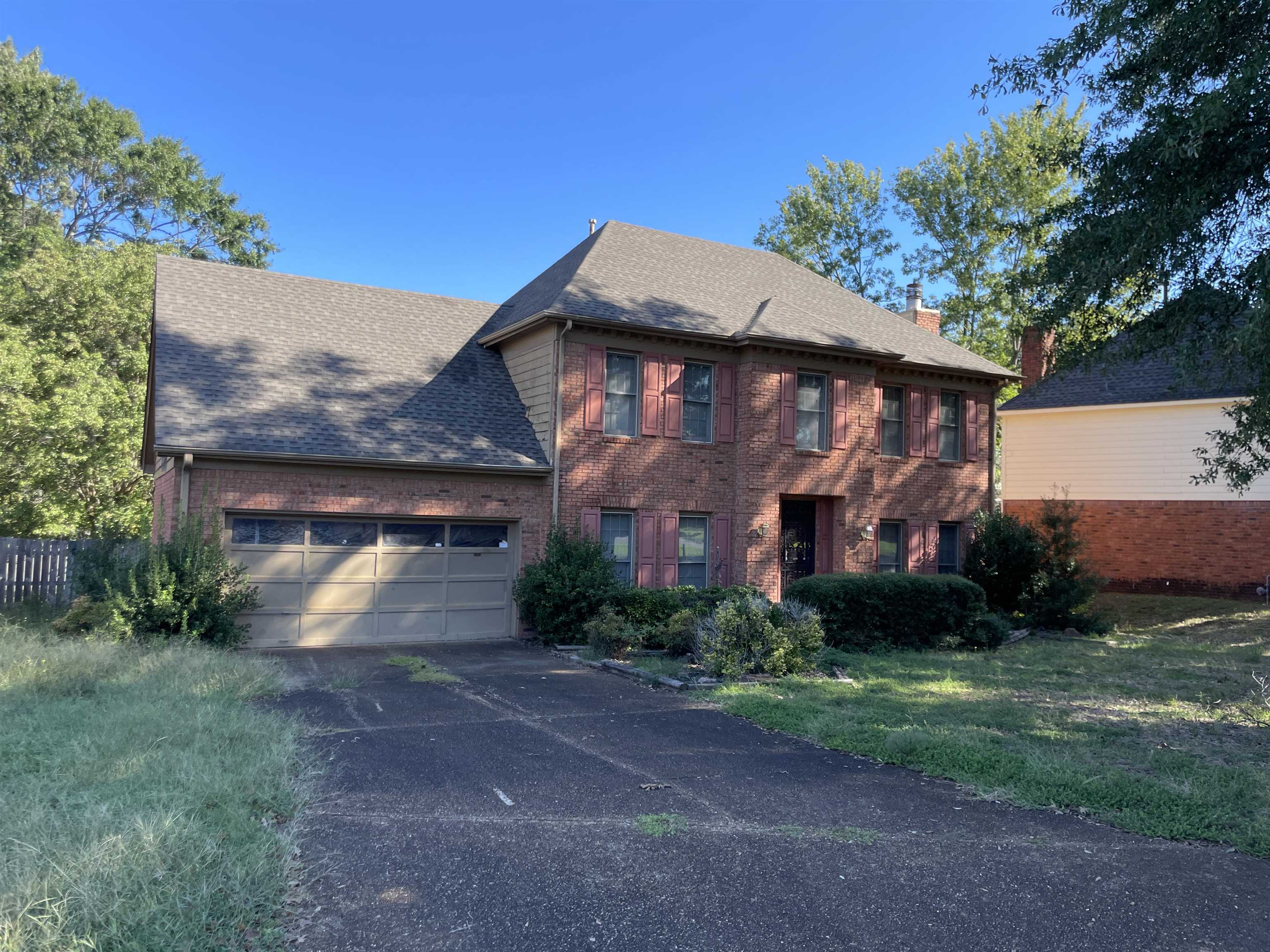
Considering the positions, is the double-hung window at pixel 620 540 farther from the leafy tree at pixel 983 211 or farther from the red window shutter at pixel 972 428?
the leafy tree at pixel 983 211

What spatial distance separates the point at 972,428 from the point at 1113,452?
5.72 m

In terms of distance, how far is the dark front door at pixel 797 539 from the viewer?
1833 cm

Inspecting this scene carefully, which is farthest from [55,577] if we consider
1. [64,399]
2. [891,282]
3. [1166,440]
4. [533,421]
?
[891,282]

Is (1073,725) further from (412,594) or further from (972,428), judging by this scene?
(972,428)

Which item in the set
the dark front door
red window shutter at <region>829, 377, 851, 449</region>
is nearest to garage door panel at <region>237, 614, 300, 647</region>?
the dark front door

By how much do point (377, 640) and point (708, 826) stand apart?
33.1 feet

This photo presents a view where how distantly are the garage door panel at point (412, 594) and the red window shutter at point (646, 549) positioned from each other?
343cm

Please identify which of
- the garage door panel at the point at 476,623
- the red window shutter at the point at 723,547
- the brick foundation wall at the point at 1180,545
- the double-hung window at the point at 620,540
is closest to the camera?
the garage door panel at the point at 476,623

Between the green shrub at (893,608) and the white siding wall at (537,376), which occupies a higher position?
the white siding wall at (537,376)

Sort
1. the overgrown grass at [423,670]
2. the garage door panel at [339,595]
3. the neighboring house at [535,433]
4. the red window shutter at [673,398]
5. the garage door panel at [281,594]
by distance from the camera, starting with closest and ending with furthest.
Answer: the overgrown grass at [423,670] < the garage door panel at [281,594] < the neighboring house at [535,433] < the garage door panel at [339,595] < the red window shutter at [673,398]

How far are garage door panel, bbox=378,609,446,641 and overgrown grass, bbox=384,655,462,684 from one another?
4.87ft

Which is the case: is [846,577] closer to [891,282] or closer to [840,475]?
[840,475]

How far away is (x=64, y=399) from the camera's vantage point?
21266 millimetres

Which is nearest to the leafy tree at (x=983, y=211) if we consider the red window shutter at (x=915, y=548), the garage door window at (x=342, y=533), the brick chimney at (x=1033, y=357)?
the brick chimney at (x=1033, y=357)
